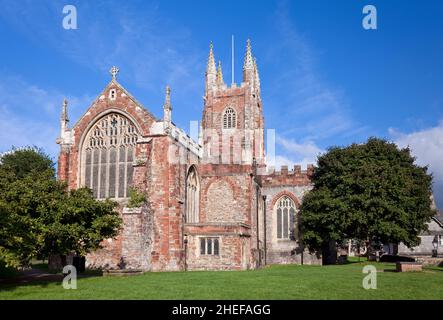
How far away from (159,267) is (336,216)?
17.1 m

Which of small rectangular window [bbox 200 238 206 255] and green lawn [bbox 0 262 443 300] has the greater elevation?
small rectangular window [bbox 200 238 206 255]

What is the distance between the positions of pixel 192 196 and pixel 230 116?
20808mm

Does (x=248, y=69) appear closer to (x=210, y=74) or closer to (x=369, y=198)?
(x=210, y=74)

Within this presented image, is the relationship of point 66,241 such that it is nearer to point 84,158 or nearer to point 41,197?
point 41,197

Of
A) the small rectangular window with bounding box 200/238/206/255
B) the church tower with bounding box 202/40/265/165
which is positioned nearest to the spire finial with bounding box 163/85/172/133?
the small rectangular window with bounding box 200/238/206/255

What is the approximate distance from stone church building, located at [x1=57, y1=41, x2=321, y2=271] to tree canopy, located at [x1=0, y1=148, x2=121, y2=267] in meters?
6.91

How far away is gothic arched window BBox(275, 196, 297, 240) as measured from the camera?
50.0 m

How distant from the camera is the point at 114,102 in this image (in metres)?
38.3

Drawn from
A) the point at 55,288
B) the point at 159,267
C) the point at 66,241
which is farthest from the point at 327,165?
the point at 55,288

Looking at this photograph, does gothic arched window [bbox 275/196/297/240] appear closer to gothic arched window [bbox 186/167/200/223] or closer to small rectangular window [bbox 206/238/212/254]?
gothic arched window [bbox 186/167/200/223]

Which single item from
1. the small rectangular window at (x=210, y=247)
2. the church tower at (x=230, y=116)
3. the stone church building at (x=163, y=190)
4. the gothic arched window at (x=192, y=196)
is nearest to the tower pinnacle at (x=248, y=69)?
the church tower at (x=230, y=116)

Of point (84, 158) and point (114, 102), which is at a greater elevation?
point (114, 102)

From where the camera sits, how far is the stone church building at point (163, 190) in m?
34.9
